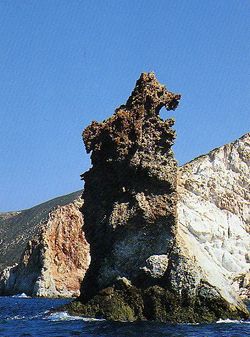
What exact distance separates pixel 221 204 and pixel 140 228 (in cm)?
5593

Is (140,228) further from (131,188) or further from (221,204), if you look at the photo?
(221,204)

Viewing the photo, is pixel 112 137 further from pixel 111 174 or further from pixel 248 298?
pixel 248 298

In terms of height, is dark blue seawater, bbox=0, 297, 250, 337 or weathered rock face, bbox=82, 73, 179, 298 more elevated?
weathered rock face, bbox=82, 73, 179, 298

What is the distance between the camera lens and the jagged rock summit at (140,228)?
2619cm

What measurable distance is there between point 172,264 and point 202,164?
210 feet

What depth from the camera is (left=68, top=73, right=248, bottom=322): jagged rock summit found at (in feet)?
85.9

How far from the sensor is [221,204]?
83.2m

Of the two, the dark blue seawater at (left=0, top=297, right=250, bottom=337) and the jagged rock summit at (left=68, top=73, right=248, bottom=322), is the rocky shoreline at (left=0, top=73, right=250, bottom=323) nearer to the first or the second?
the jagged rock summit at (left=68, top=73, right=248, bottom=322)

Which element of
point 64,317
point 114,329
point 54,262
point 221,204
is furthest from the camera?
point 221,204

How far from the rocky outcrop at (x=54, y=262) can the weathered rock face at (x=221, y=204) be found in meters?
16.3

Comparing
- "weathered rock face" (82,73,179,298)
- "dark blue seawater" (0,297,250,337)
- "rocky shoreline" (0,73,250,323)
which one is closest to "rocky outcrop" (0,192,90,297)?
"weathered rock face" (82,73,179,298)

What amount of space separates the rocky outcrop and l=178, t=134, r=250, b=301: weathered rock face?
16314 millimetres

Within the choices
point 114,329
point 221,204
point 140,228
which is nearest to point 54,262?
point 221,204

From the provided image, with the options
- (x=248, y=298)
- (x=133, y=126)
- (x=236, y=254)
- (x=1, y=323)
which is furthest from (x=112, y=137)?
(x=236, y=254)
